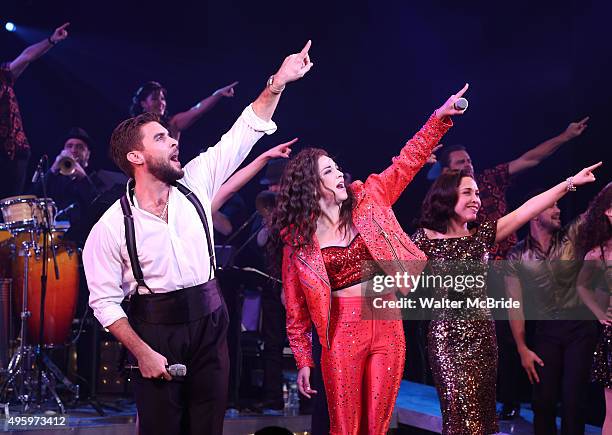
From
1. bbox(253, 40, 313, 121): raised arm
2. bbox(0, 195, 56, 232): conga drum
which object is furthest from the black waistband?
bbox(0, 195, 56, 232): conga drum

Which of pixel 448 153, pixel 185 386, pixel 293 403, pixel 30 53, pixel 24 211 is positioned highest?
pixel 30 53

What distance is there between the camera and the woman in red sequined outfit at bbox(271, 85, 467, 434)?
12.7 ft

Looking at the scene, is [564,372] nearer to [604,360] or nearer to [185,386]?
[604,360]

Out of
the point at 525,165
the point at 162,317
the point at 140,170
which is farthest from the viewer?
the point at 525,165

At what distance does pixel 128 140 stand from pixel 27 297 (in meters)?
3.27

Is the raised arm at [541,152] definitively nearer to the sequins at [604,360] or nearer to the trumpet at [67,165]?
the sequins at [604,360]

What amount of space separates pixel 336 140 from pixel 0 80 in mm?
3529

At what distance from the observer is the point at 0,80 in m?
7.30

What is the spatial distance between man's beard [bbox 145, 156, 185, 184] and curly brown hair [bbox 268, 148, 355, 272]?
0.82m

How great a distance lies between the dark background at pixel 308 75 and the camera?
25.1ft

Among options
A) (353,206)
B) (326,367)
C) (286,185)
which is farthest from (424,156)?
(326,367)

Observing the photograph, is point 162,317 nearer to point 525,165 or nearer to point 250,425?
point 250,425

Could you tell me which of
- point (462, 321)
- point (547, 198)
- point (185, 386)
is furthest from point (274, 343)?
point (185, 386)

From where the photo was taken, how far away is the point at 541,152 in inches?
265
